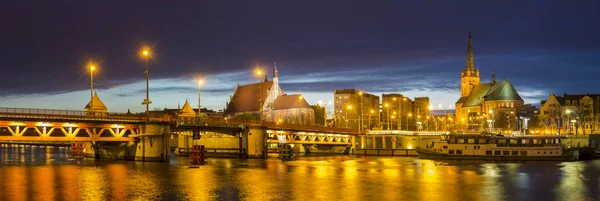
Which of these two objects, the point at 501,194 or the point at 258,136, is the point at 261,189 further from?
the point at 258,136

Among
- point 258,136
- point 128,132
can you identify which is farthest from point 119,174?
point 258,136

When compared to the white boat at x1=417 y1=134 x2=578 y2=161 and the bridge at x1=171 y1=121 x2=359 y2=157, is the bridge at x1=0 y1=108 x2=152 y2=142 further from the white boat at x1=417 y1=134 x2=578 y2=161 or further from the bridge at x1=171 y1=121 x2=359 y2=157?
the white boat at x1=417 y1=134 x2=578 y2=161

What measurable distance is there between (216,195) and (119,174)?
934 inches

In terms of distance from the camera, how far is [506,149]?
105 metres

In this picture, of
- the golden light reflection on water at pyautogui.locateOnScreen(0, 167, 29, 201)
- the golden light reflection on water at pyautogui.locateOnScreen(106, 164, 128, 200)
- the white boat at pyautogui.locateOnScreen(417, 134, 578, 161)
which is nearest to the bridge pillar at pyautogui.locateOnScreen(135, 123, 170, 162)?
the golden light reflection on water at pyautogui.locateOnScreen(106, 164, 128, 200)

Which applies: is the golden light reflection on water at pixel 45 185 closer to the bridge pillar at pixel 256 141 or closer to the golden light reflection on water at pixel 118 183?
the golden light reflection on water at pixel 118 183

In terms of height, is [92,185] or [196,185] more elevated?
[92,185]

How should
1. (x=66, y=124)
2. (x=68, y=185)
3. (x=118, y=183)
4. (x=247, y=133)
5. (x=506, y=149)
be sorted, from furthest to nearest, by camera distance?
(x=247, y=133) < (x=506, y=149) < (x=66, y=124) < (x=118, y=183) < (x=68, y=185)

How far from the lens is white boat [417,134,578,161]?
102m

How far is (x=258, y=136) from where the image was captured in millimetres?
110875

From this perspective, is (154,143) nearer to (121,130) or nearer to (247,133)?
(121,130)

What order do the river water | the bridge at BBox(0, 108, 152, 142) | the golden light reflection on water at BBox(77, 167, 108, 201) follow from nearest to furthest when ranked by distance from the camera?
the golden light reflection on water at BBox(77, 167, 108, 201)
the river water
the bridge at BBox(0, 108, 152, 142)

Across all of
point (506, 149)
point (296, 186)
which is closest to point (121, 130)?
point (296, 186)

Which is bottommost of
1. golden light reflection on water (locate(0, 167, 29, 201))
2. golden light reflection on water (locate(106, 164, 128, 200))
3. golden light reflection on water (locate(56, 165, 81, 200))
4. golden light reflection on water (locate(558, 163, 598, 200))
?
golden light reflection on water (locate(558, 163, 598, 200))
